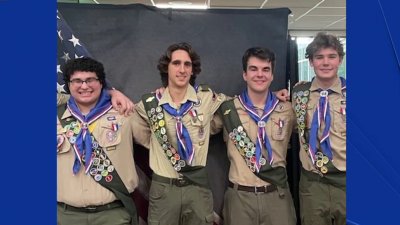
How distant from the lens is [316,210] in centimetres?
181

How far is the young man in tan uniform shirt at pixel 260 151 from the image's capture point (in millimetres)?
1856

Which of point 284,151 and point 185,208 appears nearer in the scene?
point 185,208

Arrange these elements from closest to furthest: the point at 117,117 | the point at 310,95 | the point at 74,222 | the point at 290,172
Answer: the point at 74,222, the point at 117,117, the point at 310,95, the point at 290,172

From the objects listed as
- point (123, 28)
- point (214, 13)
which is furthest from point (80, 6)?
point (214, 13)

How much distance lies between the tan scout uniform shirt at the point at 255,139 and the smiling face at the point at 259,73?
114mm

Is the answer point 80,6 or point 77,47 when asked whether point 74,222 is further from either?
point 80,6

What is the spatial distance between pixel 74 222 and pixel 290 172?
A: 108 cm

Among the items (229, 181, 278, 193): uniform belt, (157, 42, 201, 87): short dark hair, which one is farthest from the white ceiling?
(229, 181, 278, 193): uniform belt

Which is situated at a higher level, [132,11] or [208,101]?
[132,11]

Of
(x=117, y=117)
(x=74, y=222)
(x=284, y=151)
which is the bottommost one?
(x=74, y=222)

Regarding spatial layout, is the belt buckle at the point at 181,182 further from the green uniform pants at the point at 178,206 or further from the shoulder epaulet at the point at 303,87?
the shoulder epaulet at the point at 303,87

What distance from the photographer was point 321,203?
1.79m

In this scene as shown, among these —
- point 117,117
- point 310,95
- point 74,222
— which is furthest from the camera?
point 310,95

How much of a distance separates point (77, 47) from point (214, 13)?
72 centimetres
